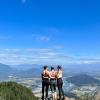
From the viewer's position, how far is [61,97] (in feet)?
159

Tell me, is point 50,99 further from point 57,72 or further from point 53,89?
point 57,72

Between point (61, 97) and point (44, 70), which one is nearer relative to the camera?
point (44, 70)

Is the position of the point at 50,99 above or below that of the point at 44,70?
below

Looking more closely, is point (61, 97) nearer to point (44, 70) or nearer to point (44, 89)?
point (44, 89)

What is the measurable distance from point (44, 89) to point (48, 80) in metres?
3.33

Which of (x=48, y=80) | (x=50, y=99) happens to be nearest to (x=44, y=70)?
(x=48, y=80)

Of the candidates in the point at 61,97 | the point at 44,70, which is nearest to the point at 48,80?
the point at 44,70

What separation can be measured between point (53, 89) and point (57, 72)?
3.33 m

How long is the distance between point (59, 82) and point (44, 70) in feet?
10.2

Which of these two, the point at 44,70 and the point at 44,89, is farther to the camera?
the point at 44,89

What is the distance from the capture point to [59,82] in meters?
45.7

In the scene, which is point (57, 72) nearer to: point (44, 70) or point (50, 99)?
point (44, 70)

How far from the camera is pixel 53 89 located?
→ 47.0 metres

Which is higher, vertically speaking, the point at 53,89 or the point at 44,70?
the point at 44,70
